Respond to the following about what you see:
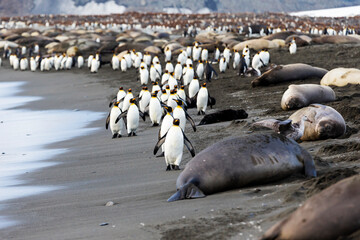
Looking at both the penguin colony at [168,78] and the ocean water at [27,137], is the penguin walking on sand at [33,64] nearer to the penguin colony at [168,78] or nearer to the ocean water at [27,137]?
the penguin colony at [168,78]

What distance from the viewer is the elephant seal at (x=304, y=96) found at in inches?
393

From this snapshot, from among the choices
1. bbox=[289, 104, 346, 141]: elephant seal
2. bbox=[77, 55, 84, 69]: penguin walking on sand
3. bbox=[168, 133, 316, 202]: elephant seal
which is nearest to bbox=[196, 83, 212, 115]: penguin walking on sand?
bbox=[289, 104, 346, 141]: elephant seal

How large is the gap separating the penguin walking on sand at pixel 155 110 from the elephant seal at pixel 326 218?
7.25 meters

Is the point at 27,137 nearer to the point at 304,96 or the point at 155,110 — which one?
the point at 155,110

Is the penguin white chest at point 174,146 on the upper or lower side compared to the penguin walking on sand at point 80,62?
upper

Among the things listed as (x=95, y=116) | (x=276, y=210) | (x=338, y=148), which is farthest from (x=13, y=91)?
(x=276, y=210)

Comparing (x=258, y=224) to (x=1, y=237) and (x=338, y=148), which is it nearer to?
(x=1, y=237)

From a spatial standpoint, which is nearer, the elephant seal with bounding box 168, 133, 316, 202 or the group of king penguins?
the elephant seal with bounding box 168, 133, 316, 202

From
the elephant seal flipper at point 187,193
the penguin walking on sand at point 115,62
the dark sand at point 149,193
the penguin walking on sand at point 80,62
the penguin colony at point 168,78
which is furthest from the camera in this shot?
the penguin walking on sand at point 80,62

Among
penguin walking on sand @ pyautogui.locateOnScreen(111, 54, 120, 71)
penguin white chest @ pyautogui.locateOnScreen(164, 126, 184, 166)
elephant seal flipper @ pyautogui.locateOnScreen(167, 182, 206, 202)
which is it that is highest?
elephant seal flipper @ pyautogui.locateOnScreen(167, 182, 206, 202)

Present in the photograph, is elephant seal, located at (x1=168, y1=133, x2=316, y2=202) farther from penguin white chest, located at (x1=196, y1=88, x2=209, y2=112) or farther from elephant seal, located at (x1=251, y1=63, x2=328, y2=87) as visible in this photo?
elephant seal, located at (x1=251, y1=63, x2=328, y2=87)

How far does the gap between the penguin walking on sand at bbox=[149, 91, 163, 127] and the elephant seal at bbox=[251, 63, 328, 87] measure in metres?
3.78

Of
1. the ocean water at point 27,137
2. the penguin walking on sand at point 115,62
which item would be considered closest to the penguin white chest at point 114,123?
the ocean water at point 27,137

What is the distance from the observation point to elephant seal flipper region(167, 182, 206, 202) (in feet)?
17.1
